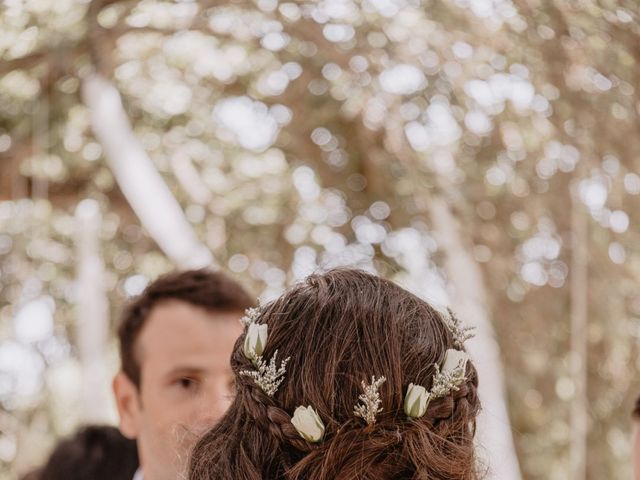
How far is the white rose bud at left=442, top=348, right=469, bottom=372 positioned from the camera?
1.65m

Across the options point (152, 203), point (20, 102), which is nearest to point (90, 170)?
point (20, 102)

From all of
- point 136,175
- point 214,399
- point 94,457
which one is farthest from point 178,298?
point 136,175

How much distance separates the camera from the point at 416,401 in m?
1.59

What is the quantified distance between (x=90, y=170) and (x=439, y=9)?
116 inches

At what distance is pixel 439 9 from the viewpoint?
3.67 meters

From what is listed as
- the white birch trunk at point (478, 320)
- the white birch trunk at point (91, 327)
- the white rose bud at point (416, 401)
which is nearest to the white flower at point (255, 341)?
the white rose bud at point (416, 401)

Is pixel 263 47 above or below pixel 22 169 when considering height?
above

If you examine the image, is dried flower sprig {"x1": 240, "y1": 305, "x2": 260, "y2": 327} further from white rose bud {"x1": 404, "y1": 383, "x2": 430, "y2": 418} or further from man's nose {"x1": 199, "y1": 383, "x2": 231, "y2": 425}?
man's nose {"x1": 199, "y1": 383, "x2": 231, "y2": 425}

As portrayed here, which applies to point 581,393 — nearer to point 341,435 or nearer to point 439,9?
point 439,9

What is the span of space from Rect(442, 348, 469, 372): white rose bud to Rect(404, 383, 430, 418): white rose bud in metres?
0.06

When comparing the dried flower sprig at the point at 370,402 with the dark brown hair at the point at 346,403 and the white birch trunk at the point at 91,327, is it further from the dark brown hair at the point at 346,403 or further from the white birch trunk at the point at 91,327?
the white birch trunk at the point at 91,327

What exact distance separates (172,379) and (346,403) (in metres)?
1.46

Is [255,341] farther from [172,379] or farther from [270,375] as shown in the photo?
[172,379]

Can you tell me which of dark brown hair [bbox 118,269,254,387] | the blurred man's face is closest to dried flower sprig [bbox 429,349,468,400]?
the blurred man's face
